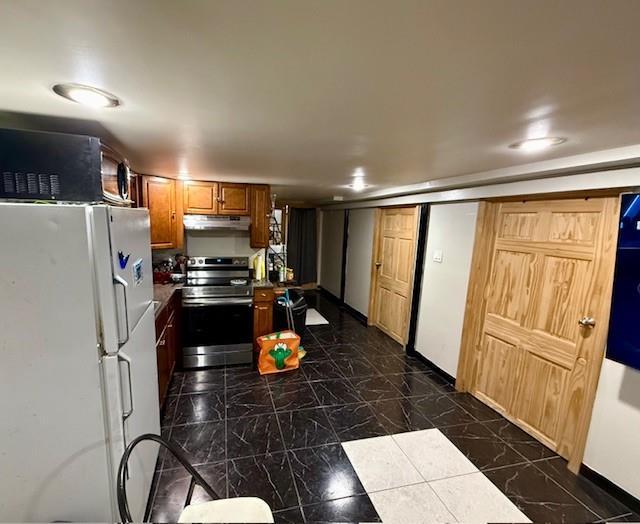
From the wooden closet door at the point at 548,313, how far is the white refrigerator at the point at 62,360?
279 centimetres

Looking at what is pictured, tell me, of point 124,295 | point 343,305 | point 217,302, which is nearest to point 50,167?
point 124,295

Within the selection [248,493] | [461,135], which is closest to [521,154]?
[461,135]

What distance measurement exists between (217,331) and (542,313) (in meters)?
3.10

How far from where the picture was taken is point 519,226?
2.58 meters

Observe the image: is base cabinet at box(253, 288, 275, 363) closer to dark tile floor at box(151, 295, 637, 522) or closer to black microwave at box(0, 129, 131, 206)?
dark tile floor at box(151, 295, 637, 522)

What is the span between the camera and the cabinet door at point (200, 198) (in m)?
3.47

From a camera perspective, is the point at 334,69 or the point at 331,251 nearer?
the point at 334,69

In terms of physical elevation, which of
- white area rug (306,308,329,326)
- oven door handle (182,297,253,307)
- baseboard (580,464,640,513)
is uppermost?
oven door handle (182,297,253,307)

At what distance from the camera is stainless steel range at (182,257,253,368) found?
3.27 m

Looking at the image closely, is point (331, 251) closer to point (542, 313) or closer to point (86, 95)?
point (542, 313)

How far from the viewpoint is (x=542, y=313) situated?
2.41m

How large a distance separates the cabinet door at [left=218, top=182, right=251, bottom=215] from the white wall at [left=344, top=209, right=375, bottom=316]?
215 cm

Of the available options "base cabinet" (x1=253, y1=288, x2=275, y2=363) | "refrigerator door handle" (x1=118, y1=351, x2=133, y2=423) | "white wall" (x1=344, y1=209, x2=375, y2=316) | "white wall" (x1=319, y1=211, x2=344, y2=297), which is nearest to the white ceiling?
"refrigerator door handle" (x1=118, y1=351, x2=133, y2=423)

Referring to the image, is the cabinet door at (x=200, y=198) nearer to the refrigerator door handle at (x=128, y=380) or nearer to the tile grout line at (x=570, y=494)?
the refrigerator door handle at (x=128, y=380)
